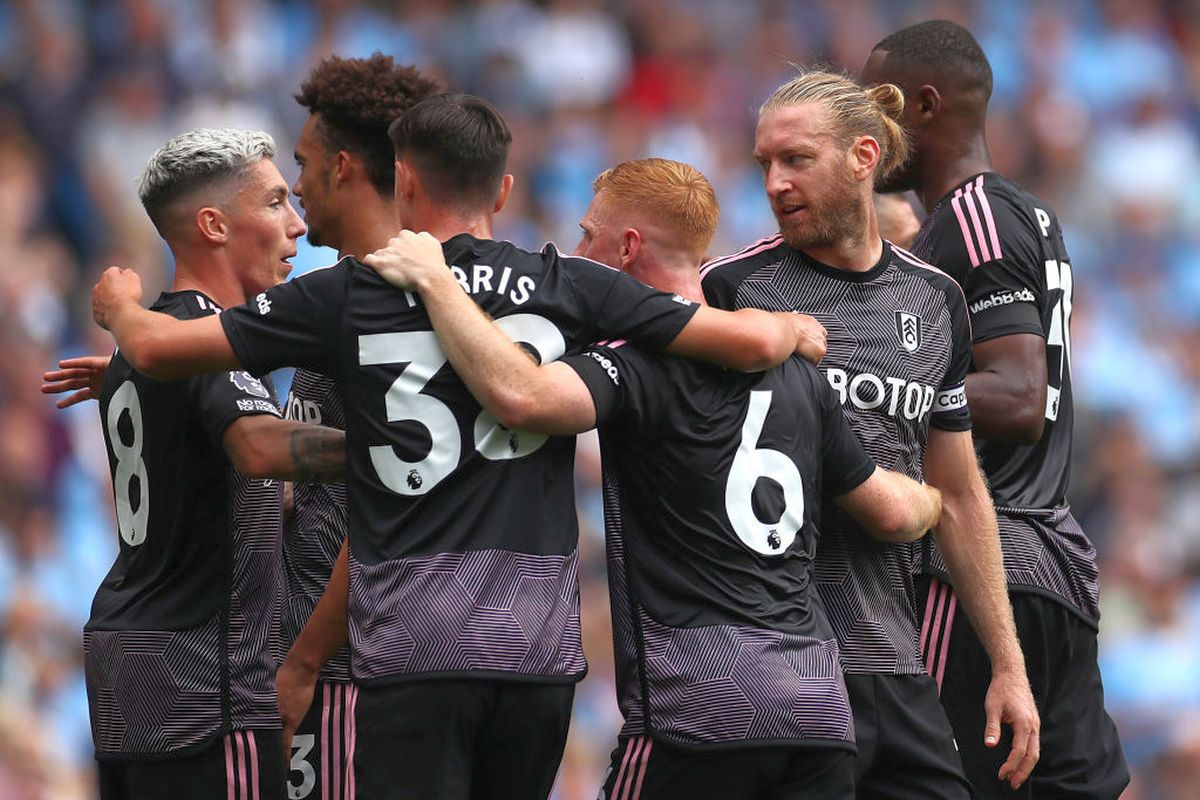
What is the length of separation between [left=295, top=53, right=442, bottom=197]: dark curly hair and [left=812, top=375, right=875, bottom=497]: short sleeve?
159cm

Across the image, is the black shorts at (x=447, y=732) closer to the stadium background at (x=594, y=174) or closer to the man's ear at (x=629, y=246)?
the man's ear at (x=629, y=246)

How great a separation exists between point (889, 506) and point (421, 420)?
130 centimetres

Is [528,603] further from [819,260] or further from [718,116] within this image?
[718,116]

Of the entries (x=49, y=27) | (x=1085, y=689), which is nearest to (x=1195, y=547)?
(x=1085, y=689)

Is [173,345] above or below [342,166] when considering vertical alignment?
below

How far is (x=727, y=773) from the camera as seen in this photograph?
14.8ft

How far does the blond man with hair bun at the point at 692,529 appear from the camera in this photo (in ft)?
14.6

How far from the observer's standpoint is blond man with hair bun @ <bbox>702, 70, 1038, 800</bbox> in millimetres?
5000

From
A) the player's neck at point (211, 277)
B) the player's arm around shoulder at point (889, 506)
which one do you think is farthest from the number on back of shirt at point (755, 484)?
the player's neck at point (211, 277)

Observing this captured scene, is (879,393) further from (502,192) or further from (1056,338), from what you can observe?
(502,192)

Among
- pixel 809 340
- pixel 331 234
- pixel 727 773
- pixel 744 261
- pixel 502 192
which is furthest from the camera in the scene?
pixel 331 234

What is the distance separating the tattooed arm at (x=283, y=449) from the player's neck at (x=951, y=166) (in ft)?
7.63

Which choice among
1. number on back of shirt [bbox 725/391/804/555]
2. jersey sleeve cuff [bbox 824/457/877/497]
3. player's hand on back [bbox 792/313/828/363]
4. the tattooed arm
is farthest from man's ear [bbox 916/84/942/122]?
the tattooed arm

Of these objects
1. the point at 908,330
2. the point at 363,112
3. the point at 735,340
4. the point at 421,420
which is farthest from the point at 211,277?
the point at 908,330
